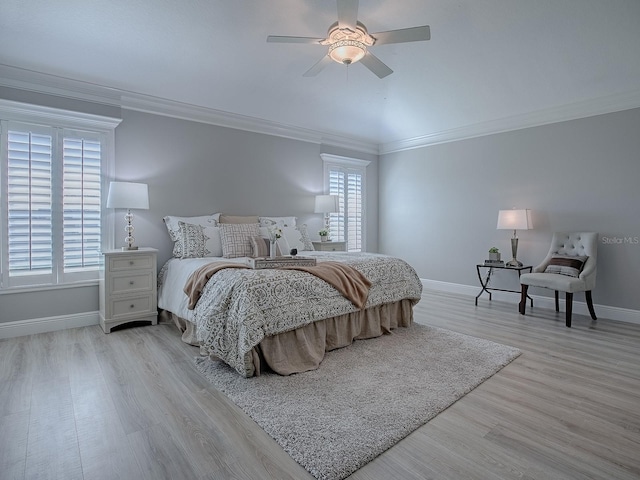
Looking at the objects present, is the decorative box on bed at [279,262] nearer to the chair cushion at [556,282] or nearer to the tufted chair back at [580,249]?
the chair cushion at [556,282]

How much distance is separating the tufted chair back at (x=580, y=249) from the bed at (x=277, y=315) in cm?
232

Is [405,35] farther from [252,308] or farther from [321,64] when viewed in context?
[252,308]

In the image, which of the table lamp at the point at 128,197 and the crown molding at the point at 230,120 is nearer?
the table lamp at the point at 128,197

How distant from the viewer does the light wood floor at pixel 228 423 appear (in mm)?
1639

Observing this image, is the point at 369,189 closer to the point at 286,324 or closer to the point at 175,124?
the point at 175,124

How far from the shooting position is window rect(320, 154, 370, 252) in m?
6.18

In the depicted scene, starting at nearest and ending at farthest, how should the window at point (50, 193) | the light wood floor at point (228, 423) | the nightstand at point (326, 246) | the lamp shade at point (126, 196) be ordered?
1. the light wood floor at point (228, 423)
2. the window at point (50, 193)
3. the lamp shade at point (126, 196)
4. the nightstand at point (326, 246)

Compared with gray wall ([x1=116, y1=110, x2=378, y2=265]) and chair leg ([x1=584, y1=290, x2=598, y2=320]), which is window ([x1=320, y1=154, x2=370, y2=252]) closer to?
gray wall ([x1=116, y1=110, x2=378, y2=265])

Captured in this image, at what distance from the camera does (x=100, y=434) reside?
1887 millimetres

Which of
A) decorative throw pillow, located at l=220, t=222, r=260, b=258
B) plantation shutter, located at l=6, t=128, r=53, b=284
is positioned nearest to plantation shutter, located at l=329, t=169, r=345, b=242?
decorative throw pillow, located at l=220, t=222, r=260, b=258

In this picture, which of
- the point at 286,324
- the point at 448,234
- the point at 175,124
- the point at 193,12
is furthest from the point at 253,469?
the point at 448,234

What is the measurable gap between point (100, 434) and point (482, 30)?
14.6 feet

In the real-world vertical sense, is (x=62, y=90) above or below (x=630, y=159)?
above

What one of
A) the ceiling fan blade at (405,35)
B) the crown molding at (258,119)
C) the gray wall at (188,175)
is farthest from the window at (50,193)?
the ceiling fan blade at (405,35)
